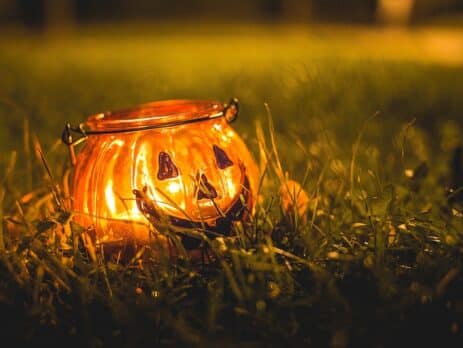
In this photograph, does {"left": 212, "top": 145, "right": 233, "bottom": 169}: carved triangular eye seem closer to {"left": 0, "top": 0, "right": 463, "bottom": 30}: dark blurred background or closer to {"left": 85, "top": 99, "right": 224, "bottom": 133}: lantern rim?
{"left": 85, "top": 99, "right": 224, "bottom": 133}: lantern rim

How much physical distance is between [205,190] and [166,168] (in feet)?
0.45

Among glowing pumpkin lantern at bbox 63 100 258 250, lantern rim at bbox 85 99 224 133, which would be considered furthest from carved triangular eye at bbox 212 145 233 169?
lantern rim at bbox 85 99 224 133

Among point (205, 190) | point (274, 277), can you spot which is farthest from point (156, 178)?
point (274, 277)

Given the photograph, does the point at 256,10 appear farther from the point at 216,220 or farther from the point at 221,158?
the point at 216,220

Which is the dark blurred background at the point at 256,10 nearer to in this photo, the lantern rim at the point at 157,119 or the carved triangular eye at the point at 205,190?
the lantern rim at the point at 157,119

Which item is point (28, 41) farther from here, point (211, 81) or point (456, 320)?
point (456, 320)

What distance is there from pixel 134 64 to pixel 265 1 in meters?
17.3

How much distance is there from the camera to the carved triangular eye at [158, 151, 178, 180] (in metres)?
1.92

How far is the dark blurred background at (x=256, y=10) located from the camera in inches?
830

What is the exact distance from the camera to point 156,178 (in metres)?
1.91

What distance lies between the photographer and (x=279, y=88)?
536 centimetres

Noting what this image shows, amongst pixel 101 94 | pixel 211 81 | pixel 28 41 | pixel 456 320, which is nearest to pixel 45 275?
pixel 456 320

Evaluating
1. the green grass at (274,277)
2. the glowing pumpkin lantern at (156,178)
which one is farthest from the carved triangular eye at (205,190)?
the green grass at (274,277)

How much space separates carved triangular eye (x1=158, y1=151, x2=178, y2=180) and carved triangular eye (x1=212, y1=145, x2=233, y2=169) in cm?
14
